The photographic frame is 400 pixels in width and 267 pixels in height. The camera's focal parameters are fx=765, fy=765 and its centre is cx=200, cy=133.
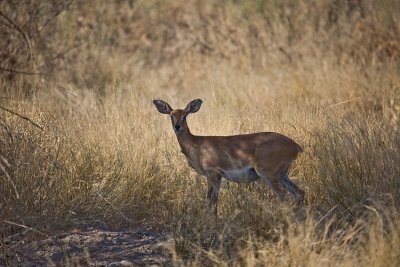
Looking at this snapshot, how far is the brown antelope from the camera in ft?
24.3

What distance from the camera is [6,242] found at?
664 centimetres

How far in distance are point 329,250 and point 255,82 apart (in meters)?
7.47

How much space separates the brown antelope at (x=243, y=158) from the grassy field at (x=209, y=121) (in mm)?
184

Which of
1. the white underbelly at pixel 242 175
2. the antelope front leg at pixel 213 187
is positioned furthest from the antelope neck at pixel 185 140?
the white underbelly at pixel 242 175

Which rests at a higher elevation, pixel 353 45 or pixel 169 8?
pixel 169 8

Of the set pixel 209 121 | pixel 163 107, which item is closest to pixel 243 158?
pixel 163 107

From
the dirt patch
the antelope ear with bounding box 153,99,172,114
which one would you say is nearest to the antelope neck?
the antelope ear with bounding box 153,99,172,114

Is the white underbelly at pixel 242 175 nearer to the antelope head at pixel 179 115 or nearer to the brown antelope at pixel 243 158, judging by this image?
the brown antelope at pixel 243 158

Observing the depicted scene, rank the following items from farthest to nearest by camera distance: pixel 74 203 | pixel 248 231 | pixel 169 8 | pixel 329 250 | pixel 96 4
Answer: pixel 169 8, pixel 96 4, pixel 74 203, pixel 248 231, pixel 329 250

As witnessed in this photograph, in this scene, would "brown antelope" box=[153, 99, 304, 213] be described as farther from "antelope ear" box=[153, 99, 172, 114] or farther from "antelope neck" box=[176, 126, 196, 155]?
"antelope ear" box=[153, 99, 172, 114]

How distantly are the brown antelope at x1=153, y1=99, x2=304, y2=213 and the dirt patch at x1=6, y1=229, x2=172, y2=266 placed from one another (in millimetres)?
745

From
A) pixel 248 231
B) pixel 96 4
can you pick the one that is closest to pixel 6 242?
pixel 248 231

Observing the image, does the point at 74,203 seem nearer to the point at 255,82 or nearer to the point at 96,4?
the point at 255,82

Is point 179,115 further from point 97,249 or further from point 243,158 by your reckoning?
point 97,249
